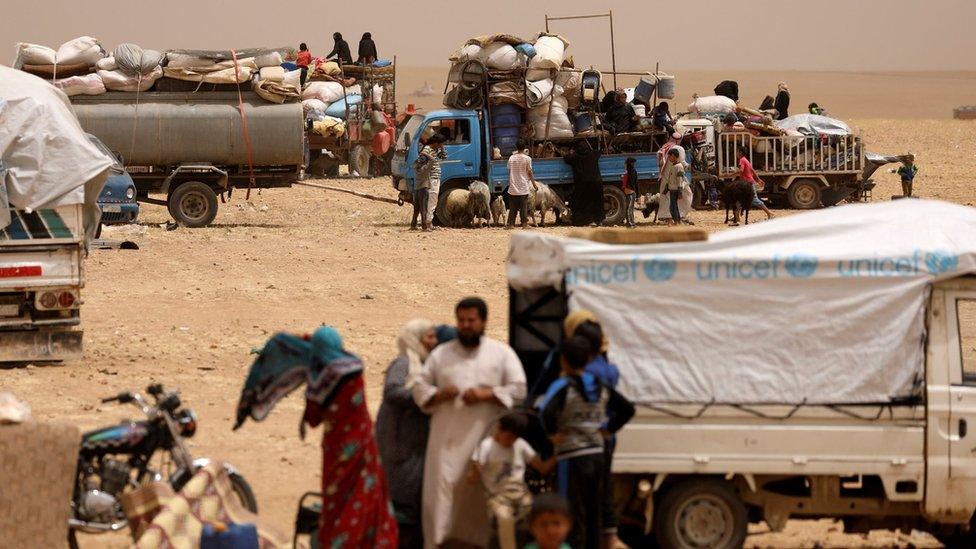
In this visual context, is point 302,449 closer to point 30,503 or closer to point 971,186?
point 30,503

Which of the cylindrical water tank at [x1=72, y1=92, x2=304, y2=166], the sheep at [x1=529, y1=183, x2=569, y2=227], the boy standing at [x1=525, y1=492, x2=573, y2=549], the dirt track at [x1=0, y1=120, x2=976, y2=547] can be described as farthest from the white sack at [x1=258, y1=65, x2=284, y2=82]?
the boy standing at [x1=525, y1=492, x2=573, y2=549]

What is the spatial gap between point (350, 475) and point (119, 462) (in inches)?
52.4

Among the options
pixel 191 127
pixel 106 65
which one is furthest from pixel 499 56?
pixel 106 65

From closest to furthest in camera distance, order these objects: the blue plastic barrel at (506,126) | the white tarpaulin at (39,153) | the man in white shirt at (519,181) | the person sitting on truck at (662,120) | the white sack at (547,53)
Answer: the white tarpaulin at (39,153) → the man in white shirt at (519,181) → the white sack at (547,53) → the blue plastic barrel at (506,126) → the person sitting on truck at (662,120)

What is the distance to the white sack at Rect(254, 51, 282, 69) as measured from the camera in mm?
25984

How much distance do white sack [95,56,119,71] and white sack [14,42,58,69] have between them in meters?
0.68

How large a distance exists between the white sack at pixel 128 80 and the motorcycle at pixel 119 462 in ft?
60.1

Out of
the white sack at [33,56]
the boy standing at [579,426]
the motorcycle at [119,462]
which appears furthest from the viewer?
the white sack at [33,56]

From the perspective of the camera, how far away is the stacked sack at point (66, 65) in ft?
81.0

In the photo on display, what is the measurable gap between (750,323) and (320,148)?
92.7 feet

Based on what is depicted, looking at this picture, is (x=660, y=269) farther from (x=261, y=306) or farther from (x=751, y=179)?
(x=751, y=179)

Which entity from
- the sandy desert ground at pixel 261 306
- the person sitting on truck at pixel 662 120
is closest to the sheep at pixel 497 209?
the sandy desert ground at pixel 261 306

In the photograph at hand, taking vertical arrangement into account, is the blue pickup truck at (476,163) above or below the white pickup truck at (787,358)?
above

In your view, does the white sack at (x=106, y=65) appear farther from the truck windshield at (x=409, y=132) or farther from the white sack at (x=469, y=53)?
the white sack at (x=469, y=53)
